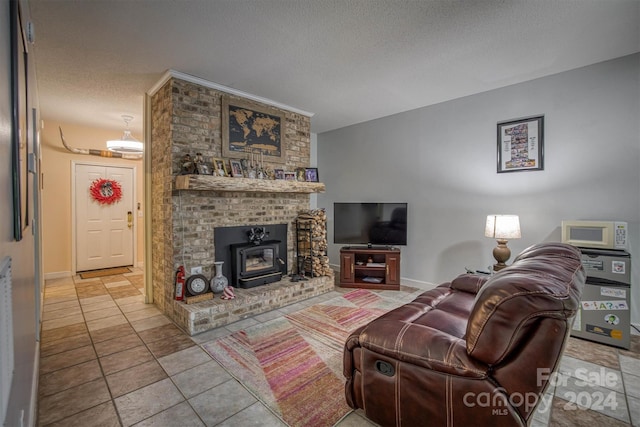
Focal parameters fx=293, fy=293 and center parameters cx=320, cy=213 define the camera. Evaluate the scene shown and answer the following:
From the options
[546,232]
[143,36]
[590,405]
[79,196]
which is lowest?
[590,405]

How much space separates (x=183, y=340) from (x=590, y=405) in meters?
3.13

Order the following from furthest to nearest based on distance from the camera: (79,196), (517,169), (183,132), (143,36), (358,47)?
(79,196) < (517,169) < (183,132) < (358,47) < (143,36)

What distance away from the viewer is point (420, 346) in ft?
4.55

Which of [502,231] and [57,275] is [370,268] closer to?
[502,231]

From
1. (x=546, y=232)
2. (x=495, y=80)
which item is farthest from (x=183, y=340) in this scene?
(x=495, y=80)

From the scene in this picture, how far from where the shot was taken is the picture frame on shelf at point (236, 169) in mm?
3490

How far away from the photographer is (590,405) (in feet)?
6.15

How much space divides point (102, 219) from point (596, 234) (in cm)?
727

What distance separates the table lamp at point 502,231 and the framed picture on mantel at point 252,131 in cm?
273

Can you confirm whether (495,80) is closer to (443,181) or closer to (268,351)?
(443,181)

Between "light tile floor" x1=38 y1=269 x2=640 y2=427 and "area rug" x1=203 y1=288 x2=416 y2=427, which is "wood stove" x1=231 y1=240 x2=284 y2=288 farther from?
"area rug" x1=203 y1=288 x2=416 y2=427

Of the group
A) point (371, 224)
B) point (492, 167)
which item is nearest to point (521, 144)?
point (492, 167)

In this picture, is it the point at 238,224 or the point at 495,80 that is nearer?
the point at 495,80

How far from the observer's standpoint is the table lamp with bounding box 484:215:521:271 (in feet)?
10.3
